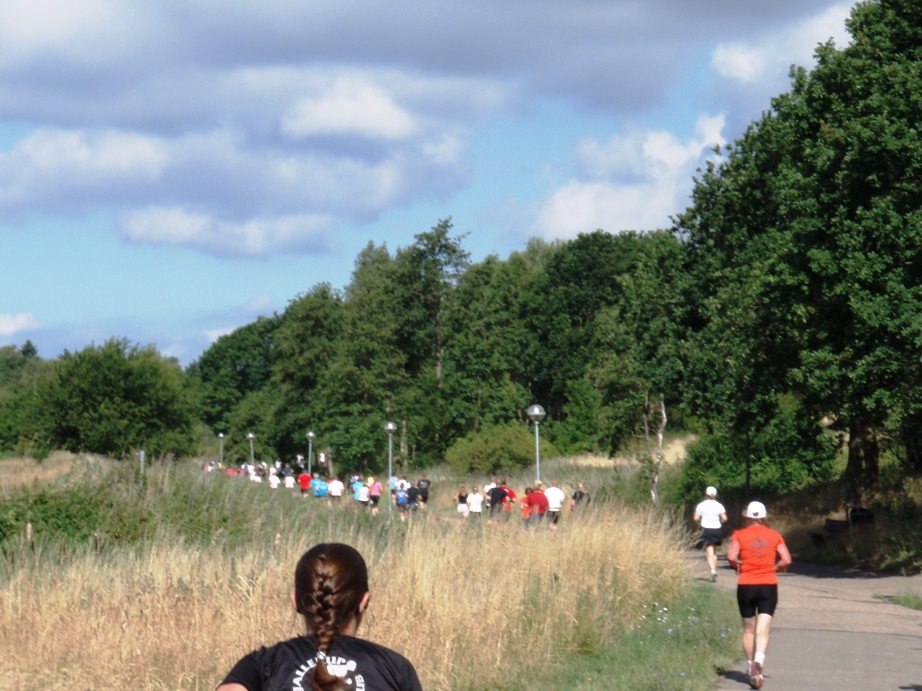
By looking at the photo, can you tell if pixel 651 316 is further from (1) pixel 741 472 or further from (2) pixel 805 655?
(2) pixel 805 655

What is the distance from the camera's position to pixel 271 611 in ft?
31.9

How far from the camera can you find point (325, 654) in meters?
3.38

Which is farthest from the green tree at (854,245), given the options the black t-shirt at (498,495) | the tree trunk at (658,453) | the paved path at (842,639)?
the tree trunk at (658,453)

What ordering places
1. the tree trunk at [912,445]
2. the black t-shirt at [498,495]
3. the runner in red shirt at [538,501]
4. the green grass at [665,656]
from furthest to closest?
the black t-shirt at [498,495] < the tree trunk at [912,445] < the runner in red shirt at [538,501] < the green grass at [665,656]

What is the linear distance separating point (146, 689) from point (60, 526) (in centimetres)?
951

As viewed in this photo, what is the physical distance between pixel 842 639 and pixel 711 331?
21.5 m

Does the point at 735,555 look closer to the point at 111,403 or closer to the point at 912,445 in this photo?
the point at 912,445

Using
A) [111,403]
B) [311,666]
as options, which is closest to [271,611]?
[311,666]

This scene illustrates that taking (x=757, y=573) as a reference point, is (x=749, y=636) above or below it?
below

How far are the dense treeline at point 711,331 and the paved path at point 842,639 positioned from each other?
378 centimetres

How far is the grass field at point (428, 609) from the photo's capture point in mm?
9203

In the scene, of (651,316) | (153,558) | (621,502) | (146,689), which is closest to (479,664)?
(146,689)

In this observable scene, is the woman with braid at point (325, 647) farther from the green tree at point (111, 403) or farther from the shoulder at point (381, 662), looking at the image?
the green tree at point (111, 403)

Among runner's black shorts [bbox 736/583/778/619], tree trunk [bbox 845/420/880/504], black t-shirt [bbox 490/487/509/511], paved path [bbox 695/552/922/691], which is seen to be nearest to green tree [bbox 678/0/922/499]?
tree trunk [bbox 845/420/880/504]
